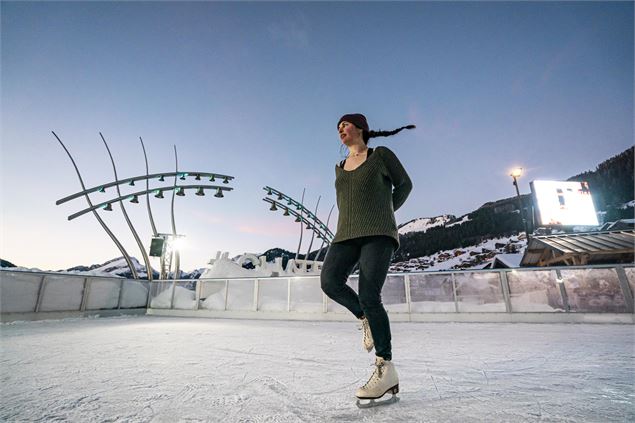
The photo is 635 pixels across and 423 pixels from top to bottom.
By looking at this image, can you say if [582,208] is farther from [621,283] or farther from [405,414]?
[405,414]

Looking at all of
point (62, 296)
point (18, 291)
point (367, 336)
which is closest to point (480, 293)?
point (367, 336)

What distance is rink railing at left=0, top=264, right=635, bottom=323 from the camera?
21.3 ft

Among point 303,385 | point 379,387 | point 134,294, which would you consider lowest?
point 303,385

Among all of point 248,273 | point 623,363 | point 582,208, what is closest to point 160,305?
point 248,273

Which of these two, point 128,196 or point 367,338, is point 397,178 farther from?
point 128,196

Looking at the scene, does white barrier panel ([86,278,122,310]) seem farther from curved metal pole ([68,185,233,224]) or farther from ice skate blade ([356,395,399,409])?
ice skate blade ([356,395,399,409])

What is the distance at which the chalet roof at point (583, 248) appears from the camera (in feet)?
29.6

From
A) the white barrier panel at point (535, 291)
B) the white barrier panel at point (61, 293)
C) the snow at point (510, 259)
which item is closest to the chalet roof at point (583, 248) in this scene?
the snow at point (510, 259)

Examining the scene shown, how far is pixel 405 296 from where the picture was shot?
7.86m

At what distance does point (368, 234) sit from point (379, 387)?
73 cm

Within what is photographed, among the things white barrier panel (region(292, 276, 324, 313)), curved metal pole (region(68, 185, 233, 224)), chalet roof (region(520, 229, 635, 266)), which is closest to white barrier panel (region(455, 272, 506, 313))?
chalet roof (region(520, 229, 635, 266))

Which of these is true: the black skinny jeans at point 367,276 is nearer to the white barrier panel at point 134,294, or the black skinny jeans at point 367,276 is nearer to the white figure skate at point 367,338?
the white figure skate at point 367,338

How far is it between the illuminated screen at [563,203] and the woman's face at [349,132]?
58.3 ft

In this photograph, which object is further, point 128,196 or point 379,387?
point 128,196
